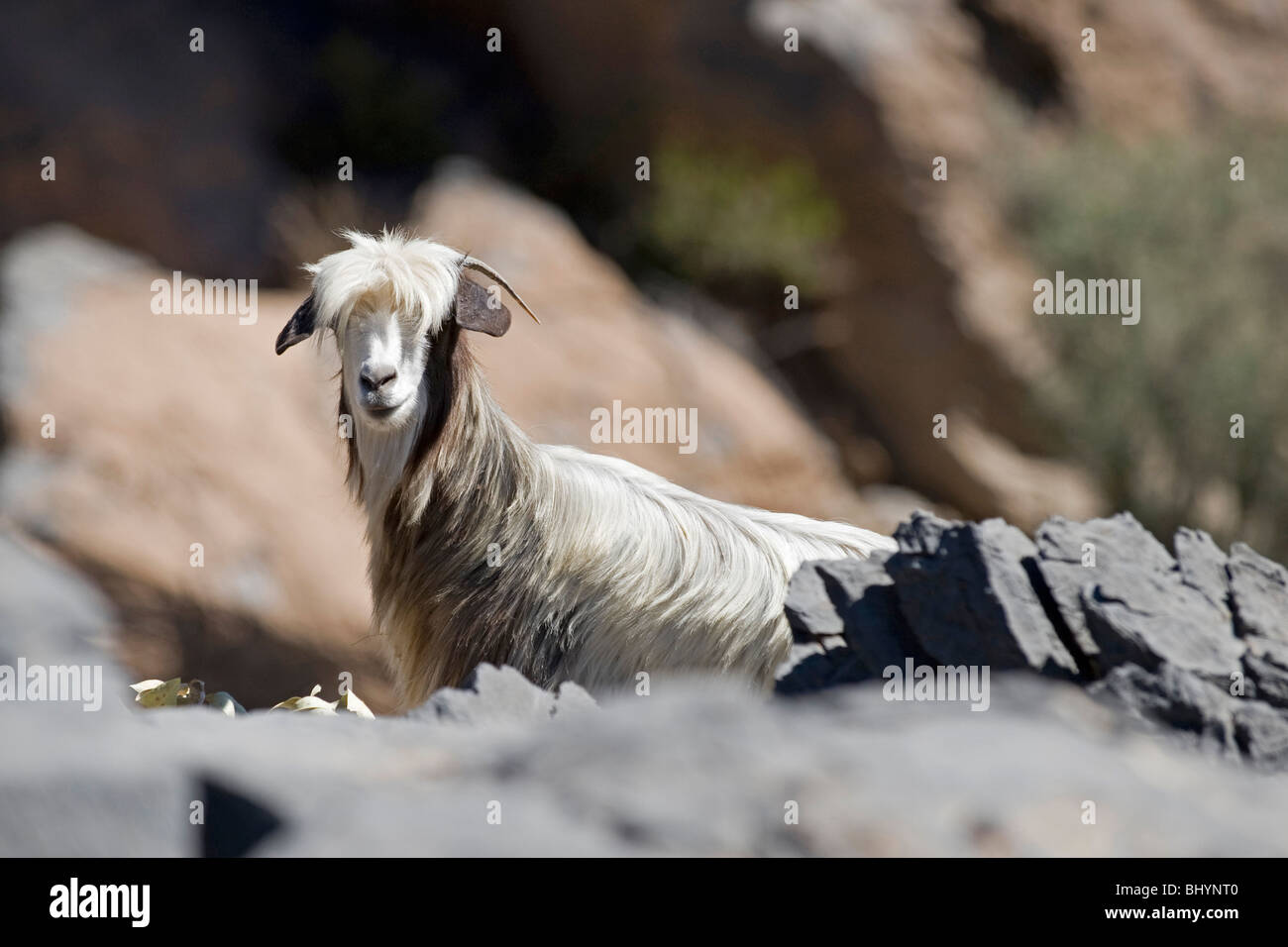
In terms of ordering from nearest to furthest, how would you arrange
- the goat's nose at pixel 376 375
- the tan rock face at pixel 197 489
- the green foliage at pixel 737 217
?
1. the goat's nose at pixel 376 375
2. the tan rock face at pixel 197 489
3. the green foliage at pixel 737 217

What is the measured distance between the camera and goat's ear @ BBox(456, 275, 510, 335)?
4.51 m

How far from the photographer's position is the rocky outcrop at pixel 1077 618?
3.35m

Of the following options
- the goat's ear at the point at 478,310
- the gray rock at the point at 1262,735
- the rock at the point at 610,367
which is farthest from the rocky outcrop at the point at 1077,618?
the rock at the point at 610,367

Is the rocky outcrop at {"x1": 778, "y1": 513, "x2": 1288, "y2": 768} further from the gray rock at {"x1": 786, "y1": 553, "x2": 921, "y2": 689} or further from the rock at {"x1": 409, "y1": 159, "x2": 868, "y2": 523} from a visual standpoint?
the rock at {"x1": 409, "y1": 159, "x2": 868, "y2": 523}

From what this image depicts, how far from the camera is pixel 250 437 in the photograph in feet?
35.1

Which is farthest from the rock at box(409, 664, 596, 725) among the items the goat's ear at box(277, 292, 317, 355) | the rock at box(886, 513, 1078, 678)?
the goat's ear at box(277, 292, 317, 355)

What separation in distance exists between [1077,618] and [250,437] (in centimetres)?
822

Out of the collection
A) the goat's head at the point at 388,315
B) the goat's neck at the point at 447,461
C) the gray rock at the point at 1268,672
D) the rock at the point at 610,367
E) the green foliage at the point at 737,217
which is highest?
the green foliage at the point at 737,217

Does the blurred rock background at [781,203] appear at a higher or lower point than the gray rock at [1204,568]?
higher

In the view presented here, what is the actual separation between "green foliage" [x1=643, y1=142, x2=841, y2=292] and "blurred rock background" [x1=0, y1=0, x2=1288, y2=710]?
0.03m

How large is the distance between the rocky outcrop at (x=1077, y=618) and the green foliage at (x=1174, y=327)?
10170mm

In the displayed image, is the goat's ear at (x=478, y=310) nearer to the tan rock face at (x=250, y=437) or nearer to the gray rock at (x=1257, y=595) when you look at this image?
the gray rock at (x=1257, y=595)
